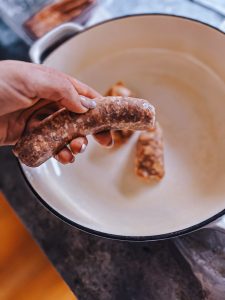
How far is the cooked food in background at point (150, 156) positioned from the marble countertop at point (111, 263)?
0.17 meters

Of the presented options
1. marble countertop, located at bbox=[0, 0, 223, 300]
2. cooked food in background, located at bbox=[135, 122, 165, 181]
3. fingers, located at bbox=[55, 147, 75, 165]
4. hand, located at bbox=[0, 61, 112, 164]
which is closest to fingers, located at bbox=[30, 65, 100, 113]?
hand, located at bbox=[0, 61, 112, 164]

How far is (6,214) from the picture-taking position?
989mm

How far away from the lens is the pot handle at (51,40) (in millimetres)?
1033

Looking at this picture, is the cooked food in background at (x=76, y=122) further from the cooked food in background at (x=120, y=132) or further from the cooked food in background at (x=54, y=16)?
the cooked food in background at (x=54, y=16)

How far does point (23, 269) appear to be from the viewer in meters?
0.91

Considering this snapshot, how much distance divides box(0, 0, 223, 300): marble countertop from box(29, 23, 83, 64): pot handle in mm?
389

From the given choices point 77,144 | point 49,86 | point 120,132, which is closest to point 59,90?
point 49,86

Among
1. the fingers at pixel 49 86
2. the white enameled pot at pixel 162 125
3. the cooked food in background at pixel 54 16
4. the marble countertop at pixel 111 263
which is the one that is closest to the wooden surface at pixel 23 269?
the marble countertop at pixel 111 263

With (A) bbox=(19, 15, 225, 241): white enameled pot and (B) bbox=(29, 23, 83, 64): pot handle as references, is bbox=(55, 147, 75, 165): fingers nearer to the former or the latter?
(A) bbox=(19, 15, 225, 241): white enameled pot

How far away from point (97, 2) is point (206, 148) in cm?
57

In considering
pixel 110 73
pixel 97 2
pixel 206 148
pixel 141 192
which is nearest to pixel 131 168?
pixel 141 192

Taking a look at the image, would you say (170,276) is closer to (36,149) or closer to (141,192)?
(141,192)

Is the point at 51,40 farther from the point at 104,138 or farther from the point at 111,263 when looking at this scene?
the point at 111,263

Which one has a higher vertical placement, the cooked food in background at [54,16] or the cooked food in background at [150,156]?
the cooked food in background at [54,16]
